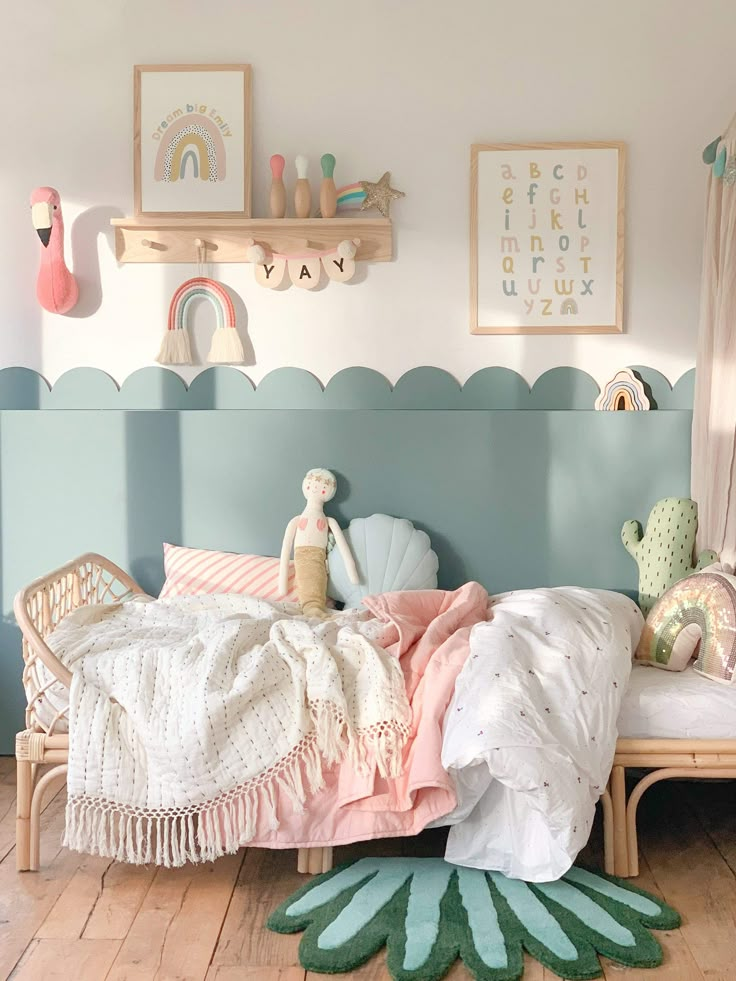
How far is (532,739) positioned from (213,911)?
75cm

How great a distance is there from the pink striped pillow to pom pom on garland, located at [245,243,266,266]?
89 centimetres

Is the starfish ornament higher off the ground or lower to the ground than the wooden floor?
higher

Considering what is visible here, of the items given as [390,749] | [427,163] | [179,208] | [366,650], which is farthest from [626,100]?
[390,749]

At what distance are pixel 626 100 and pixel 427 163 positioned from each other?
0.62 meters

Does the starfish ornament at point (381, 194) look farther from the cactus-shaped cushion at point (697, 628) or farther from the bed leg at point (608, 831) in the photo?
the bed leg at point (608, 831)

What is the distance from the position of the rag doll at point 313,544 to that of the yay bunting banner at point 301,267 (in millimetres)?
598

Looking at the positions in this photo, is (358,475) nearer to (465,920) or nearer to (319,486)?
(319,486)

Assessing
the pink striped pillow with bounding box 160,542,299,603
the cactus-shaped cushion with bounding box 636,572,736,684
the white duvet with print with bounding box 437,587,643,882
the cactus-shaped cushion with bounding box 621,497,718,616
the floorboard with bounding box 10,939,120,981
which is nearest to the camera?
the floorboard with bounding box 10,939,120,981

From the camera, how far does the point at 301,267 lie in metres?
3.42

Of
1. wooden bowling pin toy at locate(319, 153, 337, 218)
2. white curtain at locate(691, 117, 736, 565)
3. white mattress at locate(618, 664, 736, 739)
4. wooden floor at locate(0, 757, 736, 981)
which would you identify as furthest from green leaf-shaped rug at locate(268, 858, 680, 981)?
wooden bowling pin toy at locate(319, 153, 337, 218)

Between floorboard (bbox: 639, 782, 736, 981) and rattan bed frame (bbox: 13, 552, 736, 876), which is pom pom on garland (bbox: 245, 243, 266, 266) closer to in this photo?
rattan bed frame (bbox: 13, 552, 736, 876)

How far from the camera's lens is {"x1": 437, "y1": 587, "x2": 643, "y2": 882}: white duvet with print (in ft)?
7.48

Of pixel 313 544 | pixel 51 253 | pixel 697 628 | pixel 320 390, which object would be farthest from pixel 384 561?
pixel 51 253

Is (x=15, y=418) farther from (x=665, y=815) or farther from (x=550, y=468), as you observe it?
(x=665, y=815)
